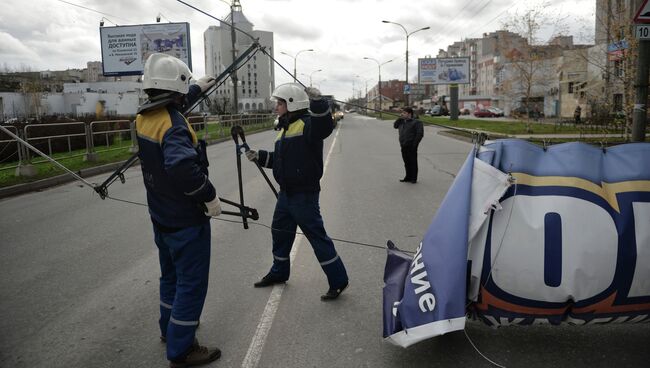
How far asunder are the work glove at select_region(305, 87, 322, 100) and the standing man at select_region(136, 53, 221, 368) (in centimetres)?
105

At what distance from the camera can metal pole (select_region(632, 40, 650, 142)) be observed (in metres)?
6.50

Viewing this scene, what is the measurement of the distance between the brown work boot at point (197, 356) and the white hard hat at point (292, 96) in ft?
6.51

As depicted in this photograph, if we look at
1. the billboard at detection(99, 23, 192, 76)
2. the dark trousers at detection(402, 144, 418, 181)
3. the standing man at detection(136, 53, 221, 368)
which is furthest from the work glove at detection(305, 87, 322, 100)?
the billboard at detection(99, 23, 192, 76)

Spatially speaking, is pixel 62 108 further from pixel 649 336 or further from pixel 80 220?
pixel 649 336

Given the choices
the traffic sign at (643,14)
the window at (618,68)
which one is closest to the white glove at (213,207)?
the traffic sign at (643,14)

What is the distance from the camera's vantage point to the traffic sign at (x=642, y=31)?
6.25 meters

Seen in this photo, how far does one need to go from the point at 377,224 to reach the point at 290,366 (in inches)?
164

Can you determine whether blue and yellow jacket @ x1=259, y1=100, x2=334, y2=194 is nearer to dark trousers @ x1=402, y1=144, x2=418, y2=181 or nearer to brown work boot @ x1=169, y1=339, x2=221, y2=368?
brown work boot @ x1=169, y1=339, x2=221, y2=368

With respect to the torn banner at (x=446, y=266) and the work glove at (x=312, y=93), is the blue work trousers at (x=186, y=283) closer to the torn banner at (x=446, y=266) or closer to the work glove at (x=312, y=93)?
the torn banner at (x=446, y=266)

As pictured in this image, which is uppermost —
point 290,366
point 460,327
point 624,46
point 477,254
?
point 624,46

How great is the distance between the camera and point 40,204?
10.1 m

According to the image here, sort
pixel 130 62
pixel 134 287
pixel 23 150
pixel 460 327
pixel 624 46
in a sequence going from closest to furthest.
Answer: pixel 460 327, pixel 134 287, pixel 23 150, pixel 624 46, pixel 130 62

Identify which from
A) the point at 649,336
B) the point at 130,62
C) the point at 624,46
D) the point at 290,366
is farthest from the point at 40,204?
the point at 130,62

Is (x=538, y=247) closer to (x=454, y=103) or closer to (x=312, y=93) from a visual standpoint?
(x=312, y=93)
